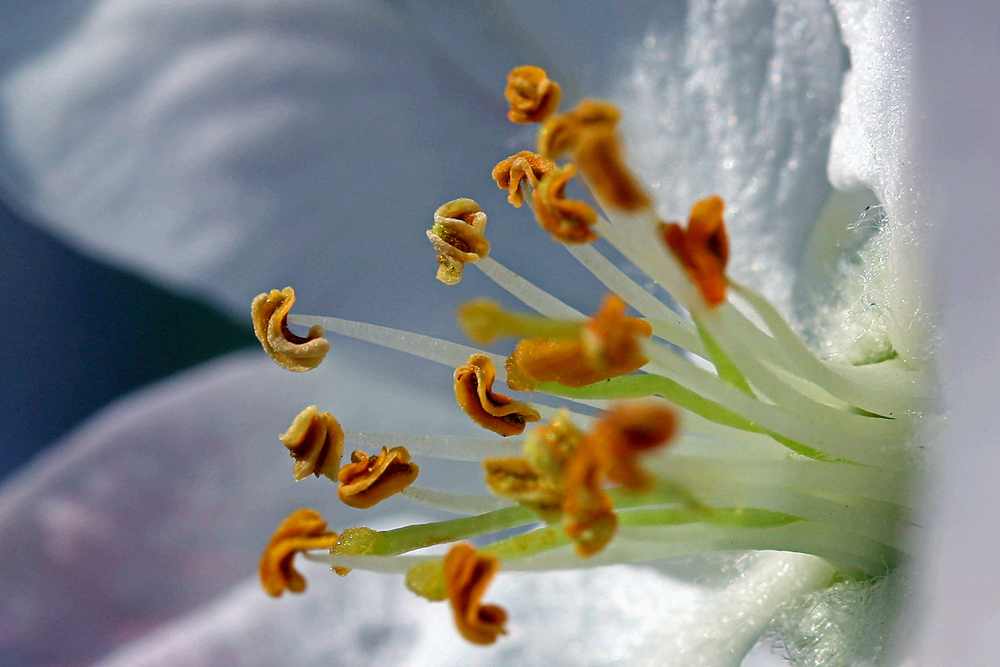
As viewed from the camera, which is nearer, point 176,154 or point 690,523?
point 690,523

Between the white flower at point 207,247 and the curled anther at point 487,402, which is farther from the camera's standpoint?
the white flower at point 207,247

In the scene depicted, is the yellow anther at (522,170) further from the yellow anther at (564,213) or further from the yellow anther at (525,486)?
the yellow anther at (525,486)

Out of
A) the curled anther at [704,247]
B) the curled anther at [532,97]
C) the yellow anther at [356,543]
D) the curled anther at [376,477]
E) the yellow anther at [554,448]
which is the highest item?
the curled anther at [532,97]

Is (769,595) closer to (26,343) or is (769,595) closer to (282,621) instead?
(282,621)

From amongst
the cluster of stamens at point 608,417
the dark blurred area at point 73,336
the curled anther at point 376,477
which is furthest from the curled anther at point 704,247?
the dark blurred area at point 73,336

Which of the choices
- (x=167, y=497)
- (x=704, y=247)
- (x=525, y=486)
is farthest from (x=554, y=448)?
(x=167, y=497)

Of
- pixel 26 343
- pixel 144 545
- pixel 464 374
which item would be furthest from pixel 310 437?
pixel 26 343
